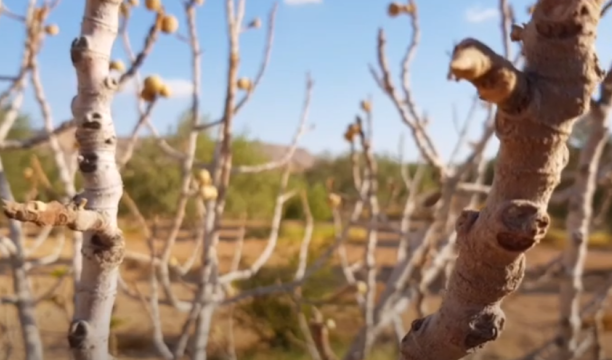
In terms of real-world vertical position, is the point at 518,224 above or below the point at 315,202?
above

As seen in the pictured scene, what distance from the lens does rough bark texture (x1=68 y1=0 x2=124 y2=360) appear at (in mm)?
744

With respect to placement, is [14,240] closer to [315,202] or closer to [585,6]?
[585,6]

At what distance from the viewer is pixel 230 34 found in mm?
1664

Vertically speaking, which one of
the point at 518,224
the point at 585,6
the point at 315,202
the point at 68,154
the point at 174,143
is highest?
the point at 585,6

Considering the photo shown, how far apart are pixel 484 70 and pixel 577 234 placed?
4.72 ft

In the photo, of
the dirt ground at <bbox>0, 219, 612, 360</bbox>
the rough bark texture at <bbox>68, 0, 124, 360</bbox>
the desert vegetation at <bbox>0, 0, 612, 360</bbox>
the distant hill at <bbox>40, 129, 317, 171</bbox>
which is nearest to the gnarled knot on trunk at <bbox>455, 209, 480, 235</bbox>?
the desert vegetation at <bbox>0, 0, 612, 360</bbox>

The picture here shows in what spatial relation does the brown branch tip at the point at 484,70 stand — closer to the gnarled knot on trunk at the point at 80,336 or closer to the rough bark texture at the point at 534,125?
the rough bark texture at the point at 534,125

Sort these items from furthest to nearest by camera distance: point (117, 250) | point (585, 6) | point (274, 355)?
1. point (274, 355)
2. point (117, 250)
3. point (585, 6)

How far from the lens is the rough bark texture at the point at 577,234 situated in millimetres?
1598

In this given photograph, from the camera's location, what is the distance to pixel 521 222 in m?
0.43

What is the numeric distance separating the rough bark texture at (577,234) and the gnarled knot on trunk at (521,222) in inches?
46.9

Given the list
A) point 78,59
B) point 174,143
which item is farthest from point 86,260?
point 174,143

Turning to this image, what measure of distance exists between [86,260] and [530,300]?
995 cm

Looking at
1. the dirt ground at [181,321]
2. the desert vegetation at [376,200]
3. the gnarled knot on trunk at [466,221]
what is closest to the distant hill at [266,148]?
the desert vegetation at [376,200]
